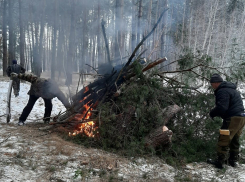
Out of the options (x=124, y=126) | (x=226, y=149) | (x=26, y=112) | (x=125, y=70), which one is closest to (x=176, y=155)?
(x=226, y=149)

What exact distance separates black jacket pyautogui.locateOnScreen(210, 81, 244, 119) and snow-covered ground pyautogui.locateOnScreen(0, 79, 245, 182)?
43.7 inches

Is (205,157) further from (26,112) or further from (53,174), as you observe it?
(26,112)

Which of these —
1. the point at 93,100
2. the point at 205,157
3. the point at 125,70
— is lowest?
the point at 205,157

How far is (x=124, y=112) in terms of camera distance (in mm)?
4672

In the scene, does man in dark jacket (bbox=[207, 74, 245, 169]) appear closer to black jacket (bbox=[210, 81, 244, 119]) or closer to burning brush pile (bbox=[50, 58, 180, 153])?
black jacket (bbox=[210, 81, 244, 119])

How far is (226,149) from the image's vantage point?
13.0ft

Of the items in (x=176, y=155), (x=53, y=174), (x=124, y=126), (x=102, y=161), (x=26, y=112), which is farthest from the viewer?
(x=26, y=112)

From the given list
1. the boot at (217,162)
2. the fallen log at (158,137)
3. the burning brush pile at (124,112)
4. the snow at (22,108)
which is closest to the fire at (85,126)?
the burning brush pile at (124,112)

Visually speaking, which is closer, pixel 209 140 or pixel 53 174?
pixel 53 174

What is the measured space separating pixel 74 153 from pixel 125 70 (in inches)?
94.7

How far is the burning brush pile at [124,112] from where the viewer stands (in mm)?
4355

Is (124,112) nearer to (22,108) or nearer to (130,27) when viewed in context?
(22,108)

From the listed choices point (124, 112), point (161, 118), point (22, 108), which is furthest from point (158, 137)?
point (22, 108)

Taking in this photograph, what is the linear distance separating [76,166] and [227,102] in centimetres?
308
